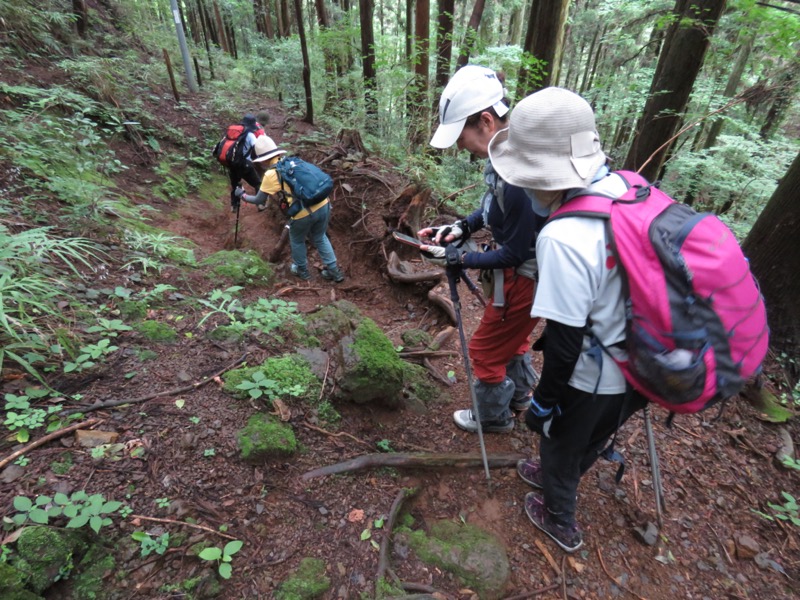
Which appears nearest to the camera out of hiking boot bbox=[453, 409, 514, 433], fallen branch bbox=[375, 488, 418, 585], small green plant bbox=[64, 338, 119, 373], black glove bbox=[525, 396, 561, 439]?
black glove bbox=[525, 396, 561, 439]

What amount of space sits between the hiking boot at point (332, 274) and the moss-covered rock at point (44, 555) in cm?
543

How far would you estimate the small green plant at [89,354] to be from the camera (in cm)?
259

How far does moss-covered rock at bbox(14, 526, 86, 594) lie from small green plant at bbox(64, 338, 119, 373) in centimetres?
115

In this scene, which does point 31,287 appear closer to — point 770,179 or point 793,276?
point 793,276

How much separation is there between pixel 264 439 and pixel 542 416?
174 cm

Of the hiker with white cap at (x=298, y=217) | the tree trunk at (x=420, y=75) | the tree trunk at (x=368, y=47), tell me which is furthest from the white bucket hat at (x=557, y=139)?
the tree trunk at (x=368, y=47)

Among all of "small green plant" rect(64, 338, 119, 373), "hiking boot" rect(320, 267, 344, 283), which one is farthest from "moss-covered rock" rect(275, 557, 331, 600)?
"hiking boot" rect(320, 267, 344, 283)

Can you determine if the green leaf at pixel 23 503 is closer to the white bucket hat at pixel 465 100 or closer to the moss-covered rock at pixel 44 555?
the moss-covered rock at pixel 44 555

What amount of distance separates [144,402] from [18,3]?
11641 millimetres

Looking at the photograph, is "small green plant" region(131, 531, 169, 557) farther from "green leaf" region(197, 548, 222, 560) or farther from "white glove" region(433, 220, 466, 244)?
"white glove" region(433, 220, 466, 244)

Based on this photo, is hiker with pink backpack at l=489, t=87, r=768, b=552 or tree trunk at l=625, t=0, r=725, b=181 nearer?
hiker with pink backpack at l=489, t=87, r=768, b=552

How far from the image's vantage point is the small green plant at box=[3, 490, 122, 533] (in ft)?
5.85

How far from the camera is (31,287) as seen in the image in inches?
111

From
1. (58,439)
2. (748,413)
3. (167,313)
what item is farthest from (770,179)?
(58,439)
